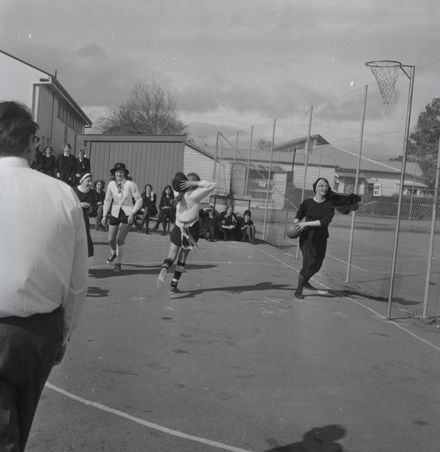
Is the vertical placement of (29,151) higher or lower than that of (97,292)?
higher

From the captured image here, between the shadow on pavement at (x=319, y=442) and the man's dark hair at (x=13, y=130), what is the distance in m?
2.67

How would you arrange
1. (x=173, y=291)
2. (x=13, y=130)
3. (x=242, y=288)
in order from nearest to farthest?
(x=13, y=130) < (x=173, y=291) < (x=242, y=288)

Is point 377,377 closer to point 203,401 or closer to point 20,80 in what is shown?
point 203,401

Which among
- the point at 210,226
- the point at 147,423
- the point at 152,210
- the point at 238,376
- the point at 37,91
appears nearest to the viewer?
the point at 147,423

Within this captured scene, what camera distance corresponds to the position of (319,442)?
4.65 meters

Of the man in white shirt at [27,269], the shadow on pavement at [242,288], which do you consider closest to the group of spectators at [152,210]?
the shadow on pavement at [242,288]

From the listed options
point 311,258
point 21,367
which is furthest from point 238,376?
point 311,258

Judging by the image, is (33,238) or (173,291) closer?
(33,238)

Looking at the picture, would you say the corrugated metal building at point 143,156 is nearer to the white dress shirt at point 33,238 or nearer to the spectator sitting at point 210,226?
the spectator sitting at point 210,226

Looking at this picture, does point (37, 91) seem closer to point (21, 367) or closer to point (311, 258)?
point (311, 258)

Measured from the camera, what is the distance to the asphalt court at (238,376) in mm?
4656

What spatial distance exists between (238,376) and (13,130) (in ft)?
12.3

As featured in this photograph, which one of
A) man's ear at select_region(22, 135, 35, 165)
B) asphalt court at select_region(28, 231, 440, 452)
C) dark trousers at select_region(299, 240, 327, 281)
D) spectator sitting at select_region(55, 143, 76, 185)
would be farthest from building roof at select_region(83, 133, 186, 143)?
man's ear at select_region(22, 135, 35, 165)

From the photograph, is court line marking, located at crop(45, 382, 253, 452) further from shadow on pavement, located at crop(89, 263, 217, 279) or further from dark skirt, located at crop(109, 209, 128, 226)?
dark skirt, located at crop(109, 209, 128, 226)
